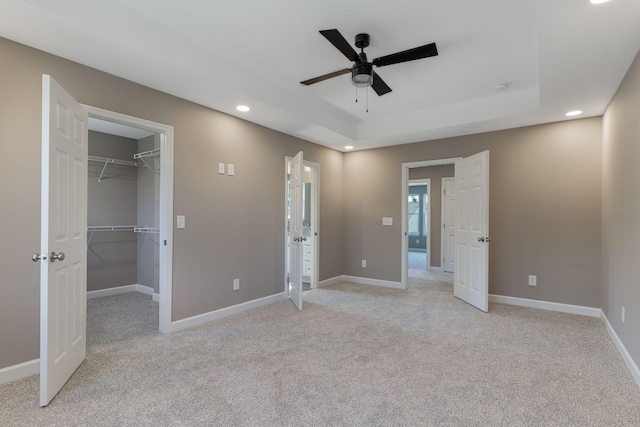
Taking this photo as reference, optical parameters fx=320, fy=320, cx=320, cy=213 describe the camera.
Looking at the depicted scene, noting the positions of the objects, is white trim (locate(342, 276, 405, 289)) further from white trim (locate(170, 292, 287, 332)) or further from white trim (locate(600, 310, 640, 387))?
white trim (locate(600, 310, 640, 387))

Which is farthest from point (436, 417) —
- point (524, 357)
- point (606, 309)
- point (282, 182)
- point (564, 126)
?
point (564, 126)

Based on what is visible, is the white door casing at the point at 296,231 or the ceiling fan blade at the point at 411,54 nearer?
the ceiling fan blade at the point at 411,54

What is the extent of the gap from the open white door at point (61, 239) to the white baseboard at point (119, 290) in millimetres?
2436

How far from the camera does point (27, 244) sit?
2.32 metres

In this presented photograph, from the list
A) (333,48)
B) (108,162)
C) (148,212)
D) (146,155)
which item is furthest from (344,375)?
(108,162)

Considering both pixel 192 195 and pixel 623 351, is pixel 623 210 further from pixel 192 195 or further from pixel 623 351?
pixel 192 195

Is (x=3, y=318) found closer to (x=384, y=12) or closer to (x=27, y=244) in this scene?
(x=27, y=244)

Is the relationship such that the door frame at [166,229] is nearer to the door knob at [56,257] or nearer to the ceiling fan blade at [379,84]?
the door knob at [56,257]

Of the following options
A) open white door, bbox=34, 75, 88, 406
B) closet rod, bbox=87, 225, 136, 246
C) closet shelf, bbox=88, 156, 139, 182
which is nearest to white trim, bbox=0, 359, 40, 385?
open white door, bbox=34, 75, 88, 406

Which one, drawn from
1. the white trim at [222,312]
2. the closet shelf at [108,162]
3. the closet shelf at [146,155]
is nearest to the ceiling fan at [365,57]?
the white trim at [222,312]

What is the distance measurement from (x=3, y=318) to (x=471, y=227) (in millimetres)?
4783

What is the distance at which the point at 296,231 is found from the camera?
13.9 feet

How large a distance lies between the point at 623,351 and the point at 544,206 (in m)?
1.92

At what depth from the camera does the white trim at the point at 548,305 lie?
152 inches
